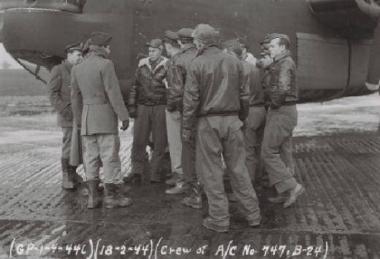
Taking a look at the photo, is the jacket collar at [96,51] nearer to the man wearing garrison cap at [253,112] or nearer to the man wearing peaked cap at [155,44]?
the man wearing peaked cap at [155,44]

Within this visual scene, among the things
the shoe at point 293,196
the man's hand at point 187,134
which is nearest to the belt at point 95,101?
the man's hand at point 187,134

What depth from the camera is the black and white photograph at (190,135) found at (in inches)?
195

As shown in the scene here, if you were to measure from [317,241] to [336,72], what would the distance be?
16.0ft

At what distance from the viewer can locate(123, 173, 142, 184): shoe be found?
7.30 meters

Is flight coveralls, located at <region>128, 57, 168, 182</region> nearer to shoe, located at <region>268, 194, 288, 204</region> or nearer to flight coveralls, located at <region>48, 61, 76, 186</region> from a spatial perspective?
flight coveralls, located at <region>48, 61, 76, 186</region>

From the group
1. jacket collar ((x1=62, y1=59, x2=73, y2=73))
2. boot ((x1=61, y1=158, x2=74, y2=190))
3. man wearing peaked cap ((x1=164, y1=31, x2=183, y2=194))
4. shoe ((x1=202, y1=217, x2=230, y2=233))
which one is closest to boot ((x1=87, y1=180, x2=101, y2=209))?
boot ((x1=61, y1=158, x2=74, y2=190))

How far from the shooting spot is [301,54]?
28.1 feet

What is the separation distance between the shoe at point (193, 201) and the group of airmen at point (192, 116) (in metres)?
0.01

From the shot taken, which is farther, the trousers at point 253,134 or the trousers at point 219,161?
the trousers at point 253,134

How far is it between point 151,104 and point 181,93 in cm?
174

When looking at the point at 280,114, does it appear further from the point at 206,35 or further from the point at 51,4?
the point at 51,4

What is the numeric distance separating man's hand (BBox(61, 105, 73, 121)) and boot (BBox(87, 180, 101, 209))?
44.4 inches

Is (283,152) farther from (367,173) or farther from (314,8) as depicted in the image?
(314,8)

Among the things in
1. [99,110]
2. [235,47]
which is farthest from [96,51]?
[235,47]
